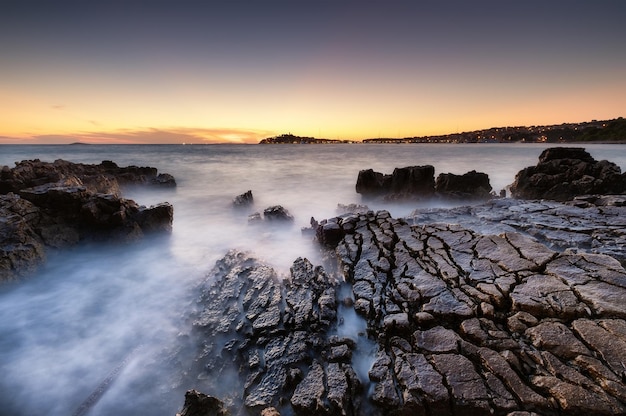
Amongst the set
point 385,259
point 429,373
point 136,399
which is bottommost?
point 136,399

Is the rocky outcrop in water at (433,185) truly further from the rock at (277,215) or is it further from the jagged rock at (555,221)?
the rock at (277,215)

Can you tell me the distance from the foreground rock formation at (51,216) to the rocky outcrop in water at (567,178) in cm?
1590

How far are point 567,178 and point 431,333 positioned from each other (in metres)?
12.4

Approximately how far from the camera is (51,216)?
9.55 m

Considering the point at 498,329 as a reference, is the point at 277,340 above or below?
below

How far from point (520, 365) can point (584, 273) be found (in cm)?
241

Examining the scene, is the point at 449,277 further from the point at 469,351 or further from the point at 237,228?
the point at 237,228

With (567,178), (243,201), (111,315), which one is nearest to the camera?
(111,315)

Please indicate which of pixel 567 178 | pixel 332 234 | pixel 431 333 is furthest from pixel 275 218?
pixel 567 178

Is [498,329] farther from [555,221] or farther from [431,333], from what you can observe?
[555,221]

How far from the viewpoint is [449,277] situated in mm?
5285

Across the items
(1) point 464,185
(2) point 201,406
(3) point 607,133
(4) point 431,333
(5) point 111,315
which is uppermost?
(3) point 607,133

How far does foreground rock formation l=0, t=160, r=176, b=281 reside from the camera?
8078 millimetres

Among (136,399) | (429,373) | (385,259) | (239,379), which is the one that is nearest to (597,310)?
(429,373)
